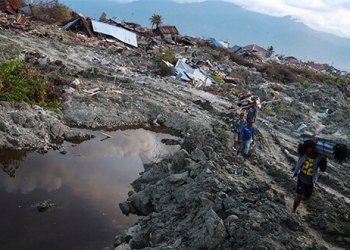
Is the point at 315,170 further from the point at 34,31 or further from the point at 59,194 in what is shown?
the point at 34,31

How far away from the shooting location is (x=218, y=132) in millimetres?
11430

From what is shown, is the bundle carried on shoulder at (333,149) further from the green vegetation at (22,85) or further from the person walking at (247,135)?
the green vegetation at (22,85)

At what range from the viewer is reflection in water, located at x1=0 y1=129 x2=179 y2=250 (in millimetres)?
6121

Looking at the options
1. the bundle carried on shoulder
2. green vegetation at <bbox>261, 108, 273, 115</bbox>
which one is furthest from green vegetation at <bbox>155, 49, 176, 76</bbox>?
the bundle carried on shoulder

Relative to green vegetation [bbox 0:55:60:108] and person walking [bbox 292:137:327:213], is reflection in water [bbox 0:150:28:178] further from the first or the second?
person walking [bbox 292:137:327:213]

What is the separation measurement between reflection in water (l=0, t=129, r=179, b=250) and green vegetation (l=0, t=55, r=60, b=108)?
2.58 m

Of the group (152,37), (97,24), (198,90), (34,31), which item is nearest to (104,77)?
(198,90)

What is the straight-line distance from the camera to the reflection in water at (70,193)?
6121 mm

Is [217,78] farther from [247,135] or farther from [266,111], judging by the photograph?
[247,135]

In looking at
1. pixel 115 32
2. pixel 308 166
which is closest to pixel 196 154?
pixel 308 166

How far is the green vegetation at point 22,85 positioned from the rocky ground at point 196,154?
1.87 ft

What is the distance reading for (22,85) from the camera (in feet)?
37.3

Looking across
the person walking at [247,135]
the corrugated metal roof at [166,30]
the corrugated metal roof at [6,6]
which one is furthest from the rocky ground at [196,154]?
the corrugated metal roof at [166,30]

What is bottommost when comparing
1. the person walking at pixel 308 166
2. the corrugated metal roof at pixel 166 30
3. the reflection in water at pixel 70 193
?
the reflection in water at pixel 70 193
